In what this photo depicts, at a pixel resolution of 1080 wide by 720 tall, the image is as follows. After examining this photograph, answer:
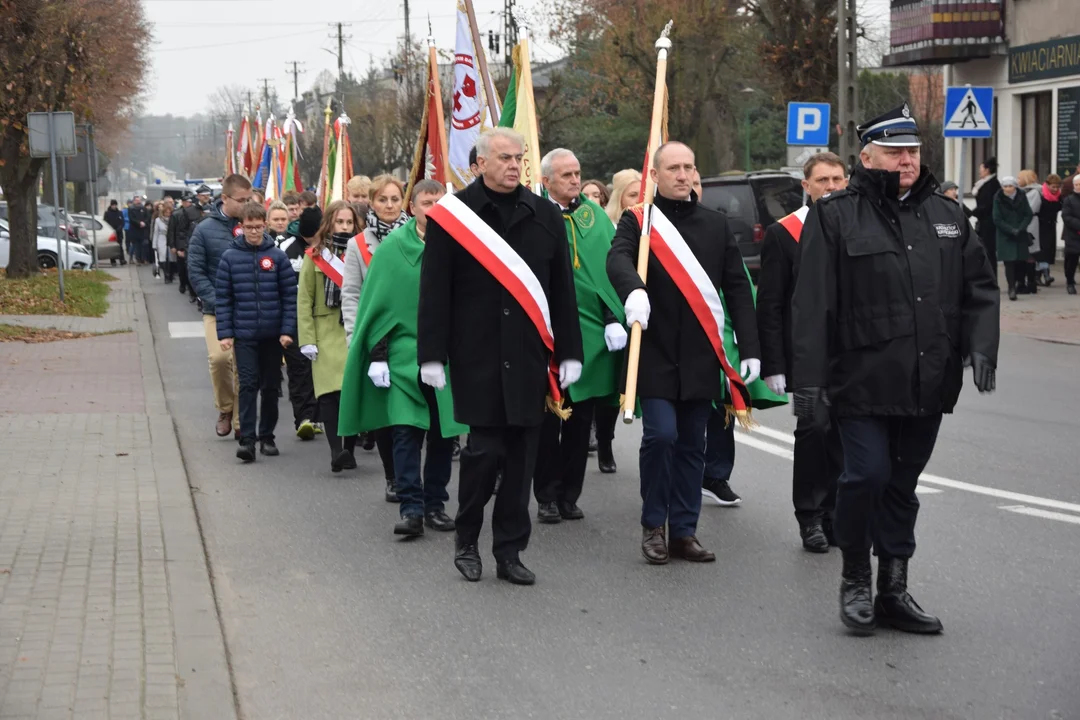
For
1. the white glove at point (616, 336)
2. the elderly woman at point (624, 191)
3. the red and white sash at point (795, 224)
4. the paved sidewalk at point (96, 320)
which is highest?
the elderly woman at point (624, 191)

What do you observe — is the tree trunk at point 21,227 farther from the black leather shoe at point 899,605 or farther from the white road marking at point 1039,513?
the black leather shoe at point 899,605

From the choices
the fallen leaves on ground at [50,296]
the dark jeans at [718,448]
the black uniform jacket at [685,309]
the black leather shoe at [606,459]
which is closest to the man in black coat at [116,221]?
the fallen leaves on ground at [50,296]

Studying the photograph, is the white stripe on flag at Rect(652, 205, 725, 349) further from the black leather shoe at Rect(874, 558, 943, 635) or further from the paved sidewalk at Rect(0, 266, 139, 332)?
the paved sidewalk at Rect(0, 266, 139, 332)

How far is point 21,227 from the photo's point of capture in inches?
1243

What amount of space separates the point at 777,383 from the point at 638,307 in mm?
689

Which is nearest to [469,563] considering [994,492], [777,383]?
[777,383]

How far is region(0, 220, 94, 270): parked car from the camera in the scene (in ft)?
123

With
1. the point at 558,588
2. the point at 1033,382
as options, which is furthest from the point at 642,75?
the point at 558,588

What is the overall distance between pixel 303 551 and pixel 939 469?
4007 millimetres

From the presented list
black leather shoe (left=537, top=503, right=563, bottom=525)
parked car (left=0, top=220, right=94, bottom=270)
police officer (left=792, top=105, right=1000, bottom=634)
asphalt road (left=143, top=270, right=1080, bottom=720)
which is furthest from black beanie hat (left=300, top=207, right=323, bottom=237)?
parked car (left=0, top=220, right=94, bottom=270)

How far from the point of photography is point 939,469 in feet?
31.7

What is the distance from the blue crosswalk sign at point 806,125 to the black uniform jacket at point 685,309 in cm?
1664

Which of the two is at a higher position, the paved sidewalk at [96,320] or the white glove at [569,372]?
the white glove at [569,372]

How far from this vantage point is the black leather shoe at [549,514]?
8.31 m
